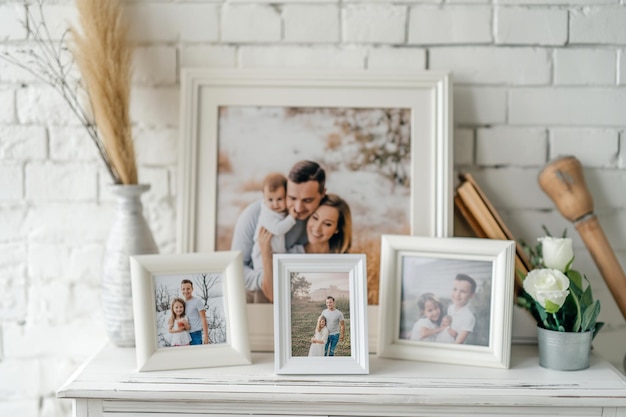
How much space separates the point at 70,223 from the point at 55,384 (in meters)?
0.37

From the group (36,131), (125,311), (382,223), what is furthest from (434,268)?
(36,131)

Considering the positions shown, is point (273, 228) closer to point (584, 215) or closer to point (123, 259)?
point (123, 259)

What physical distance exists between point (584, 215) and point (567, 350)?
293 millimetres

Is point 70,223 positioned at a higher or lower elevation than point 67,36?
lower

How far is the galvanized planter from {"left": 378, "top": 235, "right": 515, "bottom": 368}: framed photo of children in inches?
3.0

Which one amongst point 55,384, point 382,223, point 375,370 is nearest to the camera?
point 375,370

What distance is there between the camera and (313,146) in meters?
1.29

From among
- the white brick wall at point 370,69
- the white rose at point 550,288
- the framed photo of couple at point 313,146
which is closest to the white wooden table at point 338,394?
the white rose at point 550,288

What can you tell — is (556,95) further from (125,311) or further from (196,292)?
(125,311)

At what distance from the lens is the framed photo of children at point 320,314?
3.64ft

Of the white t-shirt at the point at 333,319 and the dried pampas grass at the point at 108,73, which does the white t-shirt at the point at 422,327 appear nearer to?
the white t-shirt at the point at 333,319

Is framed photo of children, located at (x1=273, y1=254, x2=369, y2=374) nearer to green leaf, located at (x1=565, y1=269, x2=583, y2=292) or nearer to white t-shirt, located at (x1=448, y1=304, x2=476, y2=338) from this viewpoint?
white t-shirt, located at (x1=448, y1=304, x2=476, y2=338)

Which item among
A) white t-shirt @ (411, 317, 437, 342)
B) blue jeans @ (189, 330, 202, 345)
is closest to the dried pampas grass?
blue jeans @ (189, 330, 202, 345)

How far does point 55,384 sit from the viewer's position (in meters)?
1.39
